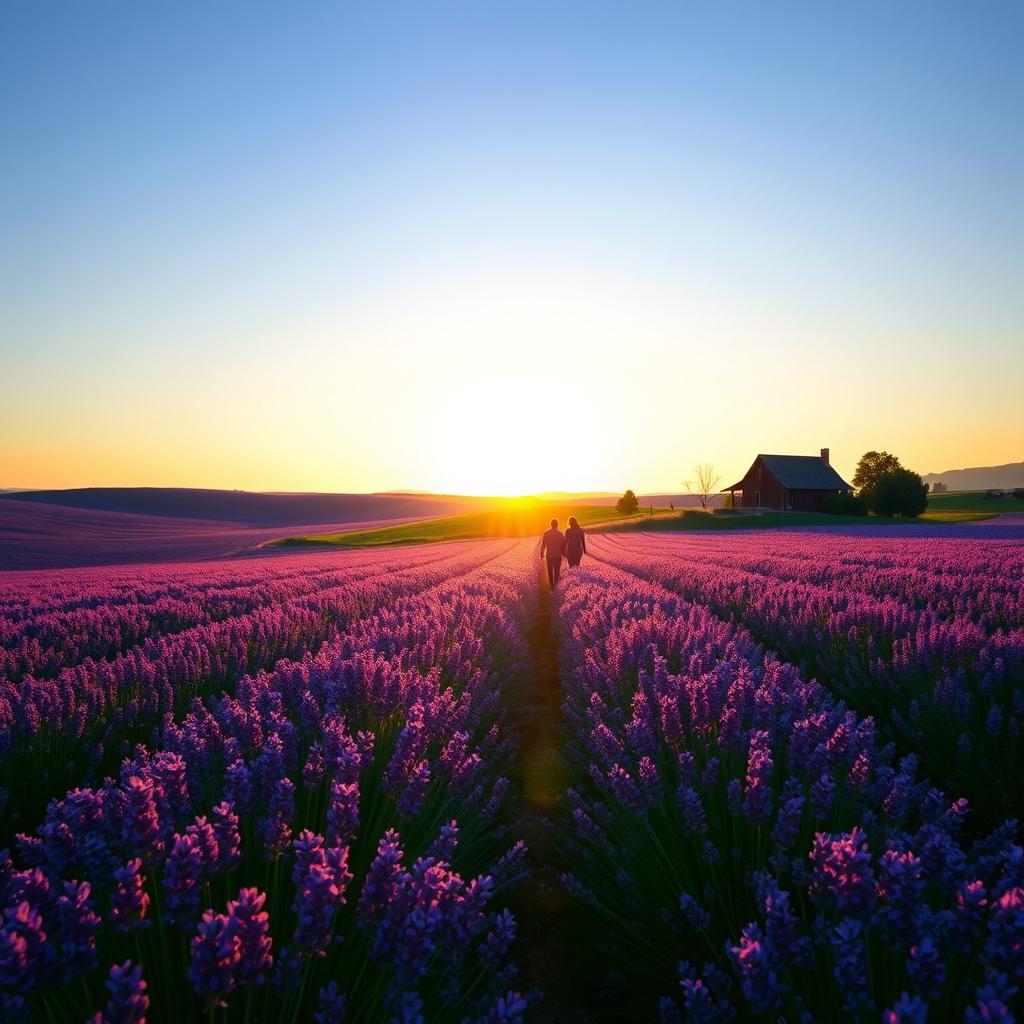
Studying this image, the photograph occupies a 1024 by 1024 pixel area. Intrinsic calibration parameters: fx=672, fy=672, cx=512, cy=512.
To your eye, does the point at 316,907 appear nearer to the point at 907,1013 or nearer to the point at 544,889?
the point at 907,1013

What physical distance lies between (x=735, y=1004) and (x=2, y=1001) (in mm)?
1743

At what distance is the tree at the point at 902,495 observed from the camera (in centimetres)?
5078

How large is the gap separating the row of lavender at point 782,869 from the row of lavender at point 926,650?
359 millimetres

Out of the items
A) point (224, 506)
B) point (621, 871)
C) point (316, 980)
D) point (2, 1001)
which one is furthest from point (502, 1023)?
point (224, 506)

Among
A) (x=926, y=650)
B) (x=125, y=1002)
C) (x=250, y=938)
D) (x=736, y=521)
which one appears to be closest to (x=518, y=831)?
(x=250, y=938)

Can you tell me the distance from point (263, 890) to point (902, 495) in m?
57.6

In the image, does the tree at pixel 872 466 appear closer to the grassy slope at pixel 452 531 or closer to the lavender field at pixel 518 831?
the grassy slope at pixel 452 531

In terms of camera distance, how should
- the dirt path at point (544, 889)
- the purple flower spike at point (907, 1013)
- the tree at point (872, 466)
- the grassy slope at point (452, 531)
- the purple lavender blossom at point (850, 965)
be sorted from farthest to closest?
the tree at point (872, 466) → the grassy slope at point (452, 531) → the dirt path at point (544, 889) → the purple lavender blossom at point (850, 965) → the purple flower spike at point (907, 1013)

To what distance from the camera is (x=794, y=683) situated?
3.34 m

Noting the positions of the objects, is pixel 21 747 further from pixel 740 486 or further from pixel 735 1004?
pixel 740 486

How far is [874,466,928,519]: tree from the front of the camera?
5078 centimetres

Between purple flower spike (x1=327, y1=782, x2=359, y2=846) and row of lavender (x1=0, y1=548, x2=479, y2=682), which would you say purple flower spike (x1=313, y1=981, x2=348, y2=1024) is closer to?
purple flower spike (x1=327, y1=782, x2=359, y2=846)

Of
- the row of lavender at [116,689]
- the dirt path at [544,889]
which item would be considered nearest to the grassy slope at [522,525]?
the row of lavender at [116,689]

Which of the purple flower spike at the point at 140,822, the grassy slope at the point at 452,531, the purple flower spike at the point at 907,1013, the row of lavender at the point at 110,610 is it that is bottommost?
the grassy slope at the point at 452,531
